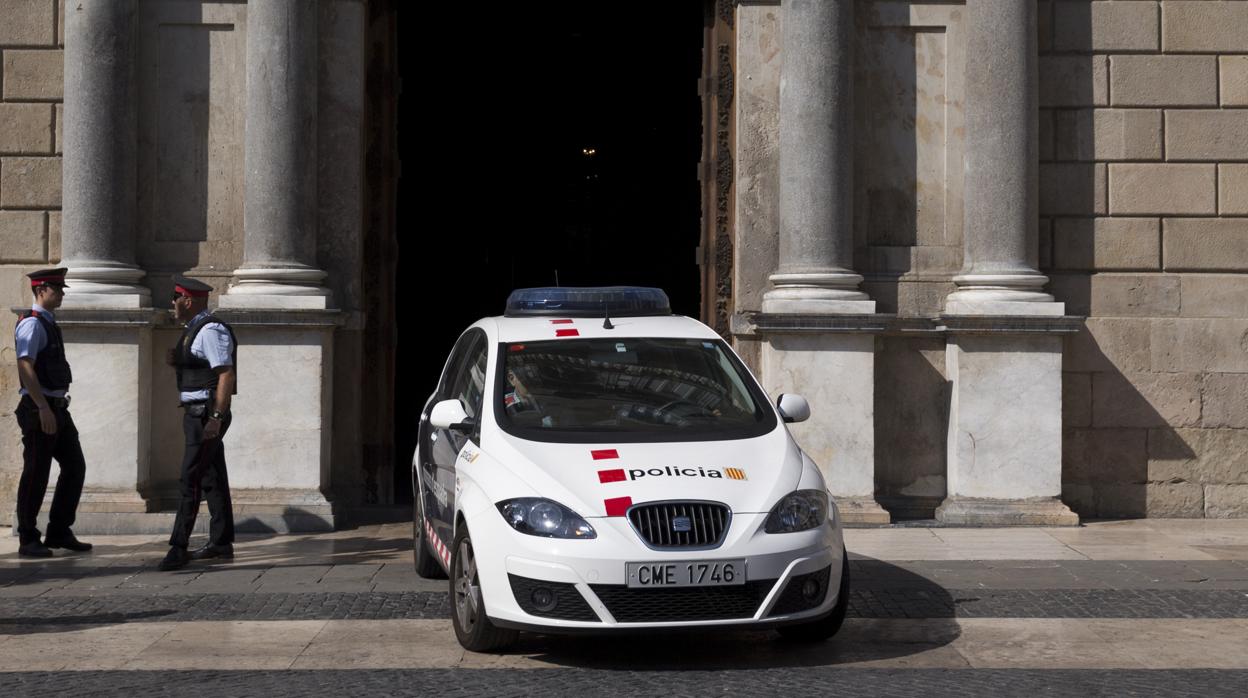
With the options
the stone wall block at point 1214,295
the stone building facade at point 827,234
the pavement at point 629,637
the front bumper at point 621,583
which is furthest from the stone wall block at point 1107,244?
the front bumper at point 621,583

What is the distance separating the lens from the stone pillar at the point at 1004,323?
42.1ft

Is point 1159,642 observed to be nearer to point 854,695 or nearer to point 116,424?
point 854,695

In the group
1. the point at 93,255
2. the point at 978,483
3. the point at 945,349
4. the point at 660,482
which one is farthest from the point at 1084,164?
the point at 93,255

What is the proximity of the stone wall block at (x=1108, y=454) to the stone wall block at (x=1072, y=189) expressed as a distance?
74.9 inches

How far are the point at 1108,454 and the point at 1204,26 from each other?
376 cm

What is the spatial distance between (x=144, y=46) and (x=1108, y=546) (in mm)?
8712

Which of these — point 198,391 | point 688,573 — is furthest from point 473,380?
point 198,391

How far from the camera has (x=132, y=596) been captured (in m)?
9.47

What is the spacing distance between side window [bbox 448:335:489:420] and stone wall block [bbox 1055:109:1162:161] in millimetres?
6448

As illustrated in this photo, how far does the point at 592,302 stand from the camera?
9.20 meters

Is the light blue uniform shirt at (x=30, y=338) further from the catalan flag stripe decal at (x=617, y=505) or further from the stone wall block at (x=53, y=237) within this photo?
the catalan flag stripe decal at (x=617, y=505)

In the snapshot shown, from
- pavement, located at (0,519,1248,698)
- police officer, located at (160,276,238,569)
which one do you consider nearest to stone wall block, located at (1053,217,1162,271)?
pavement, located at (0,519,1248,698)

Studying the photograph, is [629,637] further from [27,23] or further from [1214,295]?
[27,23]

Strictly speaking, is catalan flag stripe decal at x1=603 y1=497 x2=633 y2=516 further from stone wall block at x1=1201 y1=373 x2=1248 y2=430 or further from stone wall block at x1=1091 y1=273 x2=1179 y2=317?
stone wall block at x1=1201 y1=373 x2=1248 y2=430
